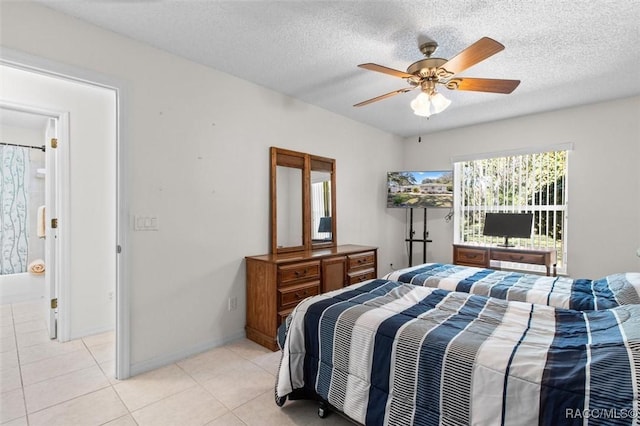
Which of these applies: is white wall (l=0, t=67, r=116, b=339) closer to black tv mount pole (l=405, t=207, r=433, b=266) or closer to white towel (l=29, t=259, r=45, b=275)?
white towel (l=29, t=259, r=45, b=275)

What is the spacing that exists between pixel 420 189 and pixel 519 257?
1595 mm

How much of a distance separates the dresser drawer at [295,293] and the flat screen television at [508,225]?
2.68m

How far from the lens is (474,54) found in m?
1.92

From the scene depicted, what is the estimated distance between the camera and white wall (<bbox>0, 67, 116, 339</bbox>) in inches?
114

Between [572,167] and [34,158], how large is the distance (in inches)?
303

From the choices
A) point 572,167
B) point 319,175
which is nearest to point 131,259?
point 319,175

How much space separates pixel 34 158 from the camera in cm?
461

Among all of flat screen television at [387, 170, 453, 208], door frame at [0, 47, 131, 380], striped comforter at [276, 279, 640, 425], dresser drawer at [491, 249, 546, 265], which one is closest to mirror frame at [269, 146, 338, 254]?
flat screen television at [387, 170, 453, 208]

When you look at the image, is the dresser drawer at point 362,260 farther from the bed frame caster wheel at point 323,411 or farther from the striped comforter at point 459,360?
the bed frame caster wheel at point 323,411

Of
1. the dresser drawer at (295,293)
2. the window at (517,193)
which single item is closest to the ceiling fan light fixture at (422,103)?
the dresser drawer at (295,293)

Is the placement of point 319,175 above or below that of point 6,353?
above

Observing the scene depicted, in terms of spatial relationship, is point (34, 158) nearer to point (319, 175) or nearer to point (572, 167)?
point (319, 175)

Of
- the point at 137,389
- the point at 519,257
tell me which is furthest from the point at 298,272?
the point at 519,257

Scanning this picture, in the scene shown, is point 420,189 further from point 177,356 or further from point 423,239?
point 177,356
